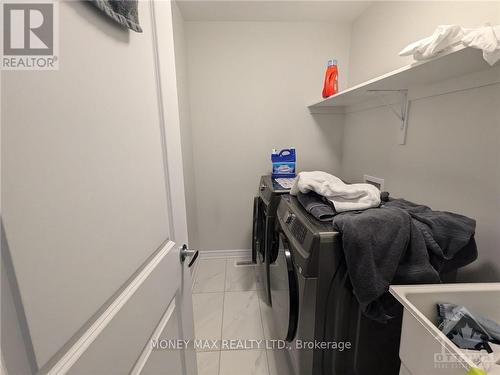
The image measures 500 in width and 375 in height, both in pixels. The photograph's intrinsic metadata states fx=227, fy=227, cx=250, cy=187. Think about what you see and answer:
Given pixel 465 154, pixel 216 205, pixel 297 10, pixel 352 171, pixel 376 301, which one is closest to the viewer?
pixel 376 301

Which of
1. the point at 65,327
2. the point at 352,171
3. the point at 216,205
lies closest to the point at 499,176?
the point at 352,171

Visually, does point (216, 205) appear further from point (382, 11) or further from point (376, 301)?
point (382, 11)

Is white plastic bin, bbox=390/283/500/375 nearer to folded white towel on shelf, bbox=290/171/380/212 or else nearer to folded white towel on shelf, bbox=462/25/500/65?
folded white towel on shelf, bbox=290/171/380/212

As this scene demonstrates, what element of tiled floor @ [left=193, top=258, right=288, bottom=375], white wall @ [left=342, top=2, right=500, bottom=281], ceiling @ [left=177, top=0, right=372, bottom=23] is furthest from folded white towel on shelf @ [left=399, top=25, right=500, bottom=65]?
tiled floor @ [left=193, top=258, right=288, bottom=375]

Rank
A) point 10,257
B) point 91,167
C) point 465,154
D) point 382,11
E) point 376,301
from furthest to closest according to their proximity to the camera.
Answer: point 382,11, point 465,154, point 376,301, point 91,167, point 10,257

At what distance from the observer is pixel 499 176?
1012 mm

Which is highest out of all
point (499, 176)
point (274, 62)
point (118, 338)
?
point (274, 62)

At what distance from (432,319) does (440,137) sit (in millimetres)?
1063

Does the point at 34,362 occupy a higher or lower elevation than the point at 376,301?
higher

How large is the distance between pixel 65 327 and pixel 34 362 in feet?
0.20

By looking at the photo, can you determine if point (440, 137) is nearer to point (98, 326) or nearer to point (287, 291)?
point (287, 291)

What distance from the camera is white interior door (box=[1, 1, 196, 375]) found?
0.35 m

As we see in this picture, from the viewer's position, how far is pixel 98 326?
503mm

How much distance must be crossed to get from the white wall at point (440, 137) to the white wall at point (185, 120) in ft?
5.71
